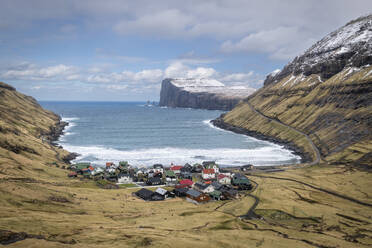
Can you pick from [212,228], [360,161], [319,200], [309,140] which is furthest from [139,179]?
[309,140]

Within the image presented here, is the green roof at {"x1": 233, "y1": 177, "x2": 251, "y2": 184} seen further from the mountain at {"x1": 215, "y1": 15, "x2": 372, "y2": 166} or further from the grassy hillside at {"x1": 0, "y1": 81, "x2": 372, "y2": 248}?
the mountain at {"x1": 215, "y1": 15, "x2": 372, "y2": 166}

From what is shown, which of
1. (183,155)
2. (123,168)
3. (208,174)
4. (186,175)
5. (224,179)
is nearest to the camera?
(224,179)

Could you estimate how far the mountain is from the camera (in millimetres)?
103125

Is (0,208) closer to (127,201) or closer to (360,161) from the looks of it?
(127,201)

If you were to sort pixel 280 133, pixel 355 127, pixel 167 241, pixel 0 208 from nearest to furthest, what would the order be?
1. pixel 167 241
2. pixel 0 208
3. pixel 355 127
4. pixel 280 133

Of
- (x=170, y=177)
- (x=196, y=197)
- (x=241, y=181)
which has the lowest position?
(x=196, y=197)

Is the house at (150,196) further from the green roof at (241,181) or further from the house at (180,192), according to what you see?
the green roof at (241,181)

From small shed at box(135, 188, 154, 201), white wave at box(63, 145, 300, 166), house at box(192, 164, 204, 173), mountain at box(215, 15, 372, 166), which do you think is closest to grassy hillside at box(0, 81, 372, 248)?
→ small shed at box(135, 188, 154, 201)

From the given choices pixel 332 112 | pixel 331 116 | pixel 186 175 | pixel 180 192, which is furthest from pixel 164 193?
pixel 332 112

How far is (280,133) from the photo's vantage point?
15275cm

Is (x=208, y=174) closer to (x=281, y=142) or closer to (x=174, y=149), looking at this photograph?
(x=174, y=149)

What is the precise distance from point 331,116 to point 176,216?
11338cm

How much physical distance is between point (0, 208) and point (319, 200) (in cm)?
6104

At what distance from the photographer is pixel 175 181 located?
252 ft
